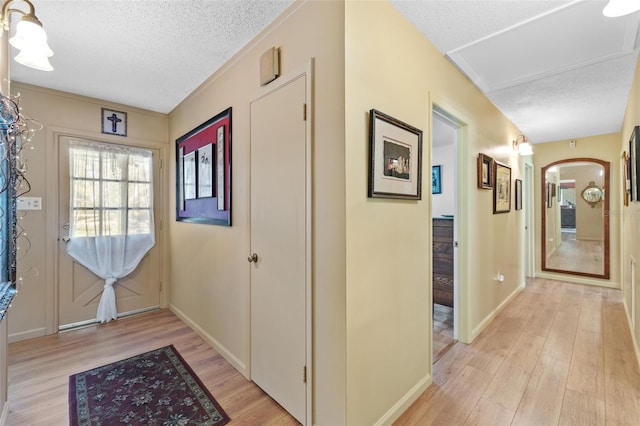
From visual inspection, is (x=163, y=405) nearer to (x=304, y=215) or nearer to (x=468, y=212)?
(x=304, y=215)

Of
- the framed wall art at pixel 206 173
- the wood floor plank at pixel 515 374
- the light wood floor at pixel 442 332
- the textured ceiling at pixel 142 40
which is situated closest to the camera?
the textured ceiling at pixel 142 40

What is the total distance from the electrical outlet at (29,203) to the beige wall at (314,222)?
130cm

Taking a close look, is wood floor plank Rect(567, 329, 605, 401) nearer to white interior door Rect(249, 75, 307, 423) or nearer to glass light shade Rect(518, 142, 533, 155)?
white interior door Rect(249, 75, 307, 423)

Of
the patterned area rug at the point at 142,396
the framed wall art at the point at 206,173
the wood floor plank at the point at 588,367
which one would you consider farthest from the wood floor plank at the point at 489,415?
the framed wall art at the point at 206,173

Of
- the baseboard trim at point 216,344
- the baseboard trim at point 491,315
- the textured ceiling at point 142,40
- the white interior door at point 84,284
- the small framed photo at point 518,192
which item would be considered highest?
the textured ceiling at point 142,40

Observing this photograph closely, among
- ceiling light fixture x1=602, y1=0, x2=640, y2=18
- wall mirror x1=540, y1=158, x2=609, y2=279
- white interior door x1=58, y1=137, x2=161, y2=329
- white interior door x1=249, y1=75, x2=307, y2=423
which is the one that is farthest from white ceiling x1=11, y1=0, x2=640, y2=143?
wall mirror x1=540, y1=158, x2=609, y2=279

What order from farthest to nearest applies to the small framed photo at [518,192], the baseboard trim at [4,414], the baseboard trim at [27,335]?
the small framed photo at [518,192]
the baseboard trim at [27,335]
the baseboard trim at [4,414]

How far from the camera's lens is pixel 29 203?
2.68 metres

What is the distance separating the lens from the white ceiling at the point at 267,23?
1.67m

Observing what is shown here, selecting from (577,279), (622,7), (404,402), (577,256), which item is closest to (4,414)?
(404,402)

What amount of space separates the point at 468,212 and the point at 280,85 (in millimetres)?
1929

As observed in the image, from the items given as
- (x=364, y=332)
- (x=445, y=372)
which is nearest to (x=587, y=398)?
(x=445, y=372)

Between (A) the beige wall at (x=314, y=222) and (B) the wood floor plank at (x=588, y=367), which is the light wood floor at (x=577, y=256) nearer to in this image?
(B) the wood floor plank at (x=588, y=367)

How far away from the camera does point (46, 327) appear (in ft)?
9.10
